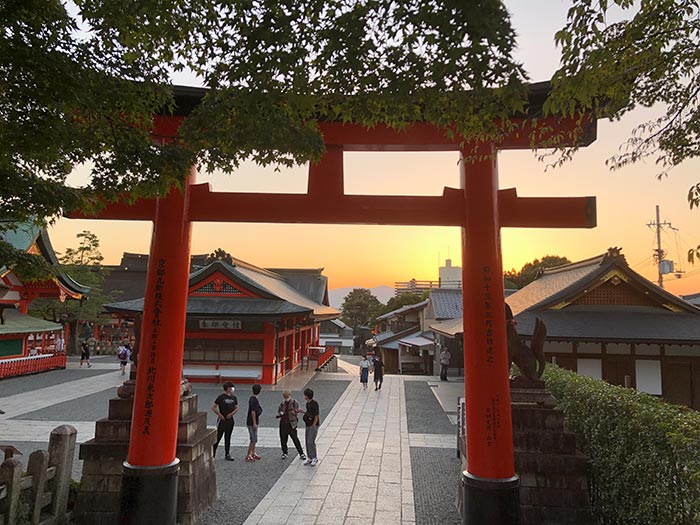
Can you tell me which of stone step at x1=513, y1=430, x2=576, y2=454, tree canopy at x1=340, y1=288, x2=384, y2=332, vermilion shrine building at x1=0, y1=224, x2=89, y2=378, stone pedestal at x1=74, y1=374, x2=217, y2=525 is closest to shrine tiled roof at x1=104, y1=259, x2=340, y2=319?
vermilion shrine building at x1=0, y1=224, x2=89, y2=378

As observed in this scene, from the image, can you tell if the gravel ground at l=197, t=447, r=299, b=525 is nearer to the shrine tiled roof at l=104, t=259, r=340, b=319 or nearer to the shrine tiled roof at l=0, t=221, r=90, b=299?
the shrine tiled roof at l=104, t=259, r=340, b=319

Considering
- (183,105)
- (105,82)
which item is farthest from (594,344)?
(105,82)

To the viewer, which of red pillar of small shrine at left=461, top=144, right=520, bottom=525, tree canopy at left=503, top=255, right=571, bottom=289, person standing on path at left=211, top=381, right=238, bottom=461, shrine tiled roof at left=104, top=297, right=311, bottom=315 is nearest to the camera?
red pillar of small shrine at left=461, top=144, right=520, bottom=525

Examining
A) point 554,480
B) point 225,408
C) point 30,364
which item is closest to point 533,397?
point 554,480

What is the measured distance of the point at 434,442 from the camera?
10.5 metres

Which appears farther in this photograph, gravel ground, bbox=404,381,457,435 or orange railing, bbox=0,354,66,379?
orange railing, bbox=0,354,66,379

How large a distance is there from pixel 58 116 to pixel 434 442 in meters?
9.67

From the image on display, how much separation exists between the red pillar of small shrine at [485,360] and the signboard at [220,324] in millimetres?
14248

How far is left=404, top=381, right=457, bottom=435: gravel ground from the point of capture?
11.9 meters

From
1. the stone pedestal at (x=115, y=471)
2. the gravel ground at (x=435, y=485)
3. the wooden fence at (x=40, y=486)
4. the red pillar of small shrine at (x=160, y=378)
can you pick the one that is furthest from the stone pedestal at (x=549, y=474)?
the wooden fence at (x=40, y=486)

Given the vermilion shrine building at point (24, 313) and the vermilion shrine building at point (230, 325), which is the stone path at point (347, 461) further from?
the vermilion shrine building at point (230, 325)

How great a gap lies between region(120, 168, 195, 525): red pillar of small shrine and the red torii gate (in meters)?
0.01

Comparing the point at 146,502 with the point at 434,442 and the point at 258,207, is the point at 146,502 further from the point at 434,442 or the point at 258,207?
the point at 434,442

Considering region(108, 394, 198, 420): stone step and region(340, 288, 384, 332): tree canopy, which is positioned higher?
region(340, 288, 384, 332): tree canopy
